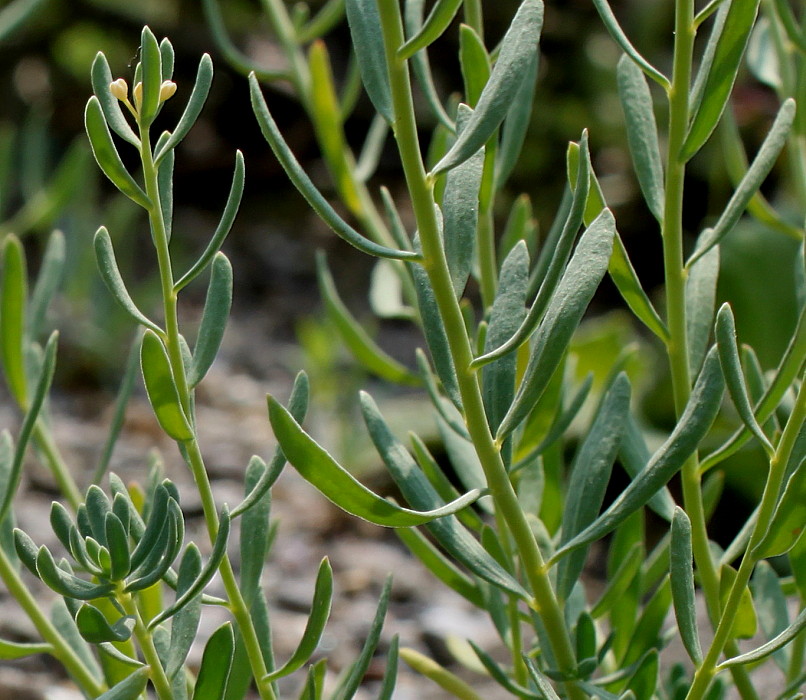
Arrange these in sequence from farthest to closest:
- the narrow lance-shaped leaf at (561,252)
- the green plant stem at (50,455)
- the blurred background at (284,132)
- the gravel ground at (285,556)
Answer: the blurred background at (284,132)
the gravel ground at (285,556)
the green plant stem at (50,455)
the narrow lance-shaped leaf at (561,252)

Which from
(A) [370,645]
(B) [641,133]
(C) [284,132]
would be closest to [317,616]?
(A) [370,645]

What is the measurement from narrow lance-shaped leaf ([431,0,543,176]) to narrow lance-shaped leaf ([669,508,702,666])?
0.13 metres

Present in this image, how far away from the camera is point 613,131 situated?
7.01 ft

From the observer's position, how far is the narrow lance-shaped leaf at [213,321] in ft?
1.18

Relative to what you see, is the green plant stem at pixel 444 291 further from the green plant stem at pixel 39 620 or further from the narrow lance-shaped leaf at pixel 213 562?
the green plant stem at pixel 39 620

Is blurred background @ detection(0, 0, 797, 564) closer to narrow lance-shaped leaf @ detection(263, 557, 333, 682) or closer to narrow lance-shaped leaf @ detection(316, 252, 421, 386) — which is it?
narrow lance-shaped leaf @ detection(316, 252, 421, 386)

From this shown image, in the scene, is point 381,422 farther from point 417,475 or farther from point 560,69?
point 560,69

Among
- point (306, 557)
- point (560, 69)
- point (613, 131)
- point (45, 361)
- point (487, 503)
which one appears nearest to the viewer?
point (45, 361)

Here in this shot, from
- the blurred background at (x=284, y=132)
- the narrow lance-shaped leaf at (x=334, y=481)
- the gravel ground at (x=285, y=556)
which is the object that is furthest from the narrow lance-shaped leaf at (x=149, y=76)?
the blurred background at (x=284, y=132)

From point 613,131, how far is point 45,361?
187 cm

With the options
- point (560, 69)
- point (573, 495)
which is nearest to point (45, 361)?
point (573, 495)

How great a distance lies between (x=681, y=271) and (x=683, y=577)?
119mm

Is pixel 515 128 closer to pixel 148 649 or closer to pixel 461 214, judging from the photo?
pixel 461 214

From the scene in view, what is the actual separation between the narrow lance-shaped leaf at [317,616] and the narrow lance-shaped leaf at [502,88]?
143 mm
